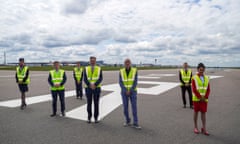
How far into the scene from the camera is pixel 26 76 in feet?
24.0

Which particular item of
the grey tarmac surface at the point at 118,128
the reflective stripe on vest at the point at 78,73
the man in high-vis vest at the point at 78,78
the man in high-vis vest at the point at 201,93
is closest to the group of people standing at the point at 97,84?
the grey tarmac surface at the point at 118,128

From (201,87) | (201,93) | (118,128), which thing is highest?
(201,87)

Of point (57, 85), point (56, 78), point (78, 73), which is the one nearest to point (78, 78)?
point (78, 73)

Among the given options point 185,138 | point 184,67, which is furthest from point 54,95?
point 184,67

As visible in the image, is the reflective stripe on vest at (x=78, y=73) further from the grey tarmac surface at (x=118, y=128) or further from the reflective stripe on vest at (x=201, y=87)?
the reflective stripe on vest at (x=201, y=87)

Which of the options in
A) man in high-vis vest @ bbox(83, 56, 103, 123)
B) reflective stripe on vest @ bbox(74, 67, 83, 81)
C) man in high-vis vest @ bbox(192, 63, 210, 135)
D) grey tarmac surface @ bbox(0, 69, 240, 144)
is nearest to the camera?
grey tarmac surface @ bbox(0, 69, 240, 144)

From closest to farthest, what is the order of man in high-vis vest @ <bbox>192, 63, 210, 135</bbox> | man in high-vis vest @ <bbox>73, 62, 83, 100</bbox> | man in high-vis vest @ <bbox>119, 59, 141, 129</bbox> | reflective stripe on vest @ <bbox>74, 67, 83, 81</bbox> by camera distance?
1. man in high-vis vest @ <bbox>192, 63, 210, 135</bbox>
2. man in high-vis vest @ <bbox>119, 59, 141, 129</bbox>
3. man in high-vis vest @ <bbox>73, 62, 83, 100</bbox>
4. reflective stripe on vest @ <bbox>74, 67, 83, 81</bbox>

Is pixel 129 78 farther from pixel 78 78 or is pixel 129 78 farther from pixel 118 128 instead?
pixel 78 78

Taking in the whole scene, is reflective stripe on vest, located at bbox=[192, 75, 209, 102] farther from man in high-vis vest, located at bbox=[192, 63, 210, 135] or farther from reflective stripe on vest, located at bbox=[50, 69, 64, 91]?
reflective stripe on vest, located at bbox=[50, 69, 64, 91]

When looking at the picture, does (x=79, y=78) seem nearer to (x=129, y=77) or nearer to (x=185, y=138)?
(x=129, y=77)

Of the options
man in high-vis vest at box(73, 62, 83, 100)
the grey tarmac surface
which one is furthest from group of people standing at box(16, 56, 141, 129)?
man in high-vis vest at box(73, 62, 83, 100)

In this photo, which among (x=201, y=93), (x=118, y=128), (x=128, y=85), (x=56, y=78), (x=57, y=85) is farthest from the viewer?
(x=56, y=78)

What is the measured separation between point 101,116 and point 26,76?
352 cm

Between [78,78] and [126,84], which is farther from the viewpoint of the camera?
[78,78]
